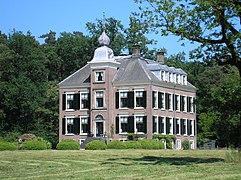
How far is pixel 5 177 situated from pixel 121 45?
206 feet

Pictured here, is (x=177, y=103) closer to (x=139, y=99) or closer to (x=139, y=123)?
(x=139, y=99)

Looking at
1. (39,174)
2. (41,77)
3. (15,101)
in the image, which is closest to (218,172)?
(39,174)

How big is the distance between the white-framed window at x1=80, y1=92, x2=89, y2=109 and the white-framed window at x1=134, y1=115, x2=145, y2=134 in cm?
632

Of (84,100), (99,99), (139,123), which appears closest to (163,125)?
(139,123)

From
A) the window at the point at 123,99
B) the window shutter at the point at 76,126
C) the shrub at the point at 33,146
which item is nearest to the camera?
the shrub at the point at 33,146

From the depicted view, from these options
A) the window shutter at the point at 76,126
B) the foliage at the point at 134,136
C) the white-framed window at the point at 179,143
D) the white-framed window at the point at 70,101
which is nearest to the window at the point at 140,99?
the foliage at the point at 134,136

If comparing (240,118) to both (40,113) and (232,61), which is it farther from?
(40,113)

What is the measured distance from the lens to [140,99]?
60.2 meters

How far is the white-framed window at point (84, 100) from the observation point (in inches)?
2488

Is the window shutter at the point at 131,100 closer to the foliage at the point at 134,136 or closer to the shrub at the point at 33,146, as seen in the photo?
the foliage at the point at 134,136

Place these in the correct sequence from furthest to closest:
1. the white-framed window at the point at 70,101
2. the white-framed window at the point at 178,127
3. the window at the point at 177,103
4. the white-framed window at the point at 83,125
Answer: the window at the point at 177,103, the white-framed window at the point at 178,127, the white-framed window at the point at 70,101, the white-framed window at the point at 83,125

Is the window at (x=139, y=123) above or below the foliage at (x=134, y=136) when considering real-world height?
above

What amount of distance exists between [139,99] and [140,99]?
162 mm

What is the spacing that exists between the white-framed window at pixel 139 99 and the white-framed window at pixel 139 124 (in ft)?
3.88
